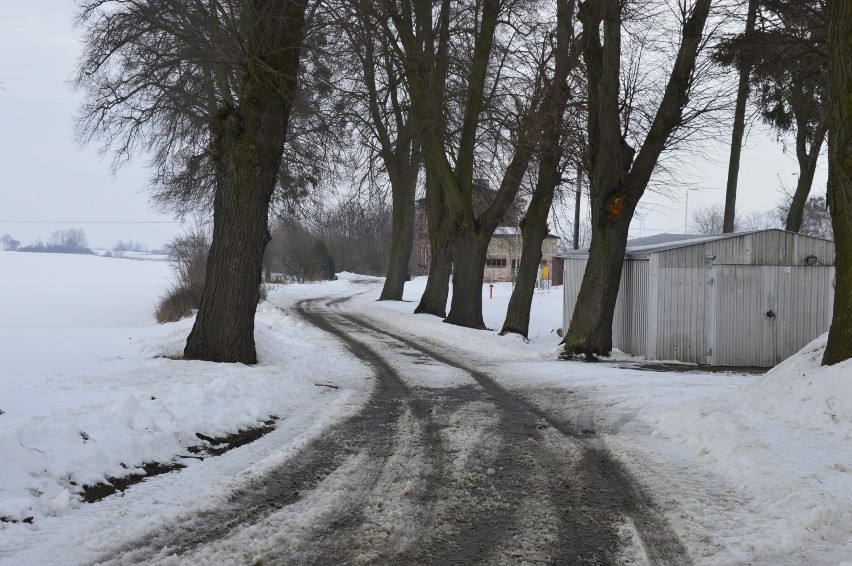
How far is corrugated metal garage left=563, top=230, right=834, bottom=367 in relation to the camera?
1644 cm

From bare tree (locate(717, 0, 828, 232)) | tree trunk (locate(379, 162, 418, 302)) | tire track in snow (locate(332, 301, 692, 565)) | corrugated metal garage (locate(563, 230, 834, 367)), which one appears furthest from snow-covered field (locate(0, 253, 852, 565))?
tree trunk (locate(379, 162, 418, 302))

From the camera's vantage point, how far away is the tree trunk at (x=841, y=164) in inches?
324

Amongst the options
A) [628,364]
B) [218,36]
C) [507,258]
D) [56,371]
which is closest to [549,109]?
[628,364]

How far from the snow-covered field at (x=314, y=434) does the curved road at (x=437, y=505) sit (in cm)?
27

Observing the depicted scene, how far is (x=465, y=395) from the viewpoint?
1061cm

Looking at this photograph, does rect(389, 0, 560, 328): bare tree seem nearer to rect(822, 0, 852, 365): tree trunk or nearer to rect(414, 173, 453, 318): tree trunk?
rect(414, 173, 453, 318): tree trunk

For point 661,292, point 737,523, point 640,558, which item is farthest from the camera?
point 661,292

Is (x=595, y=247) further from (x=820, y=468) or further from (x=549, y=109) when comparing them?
(x=820, y=468)

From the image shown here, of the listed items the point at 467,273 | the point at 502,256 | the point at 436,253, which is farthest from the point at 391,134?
the point at 502,256

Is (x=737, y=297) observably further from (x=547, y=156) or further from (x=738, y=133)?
(x=738, y=133)

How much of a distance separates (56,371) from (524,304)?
12.8m

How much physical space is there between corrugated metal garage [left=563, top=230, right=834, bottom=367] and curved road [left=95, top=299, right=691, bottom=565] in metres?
8.50

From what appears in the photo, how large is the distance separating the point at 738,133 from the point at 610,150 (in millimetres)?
7348

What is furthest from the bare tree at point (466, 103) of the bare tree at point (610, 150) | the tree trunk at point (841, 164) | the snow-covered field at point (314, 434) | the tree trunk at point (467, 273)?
the tree trunk at point (841, 164)
